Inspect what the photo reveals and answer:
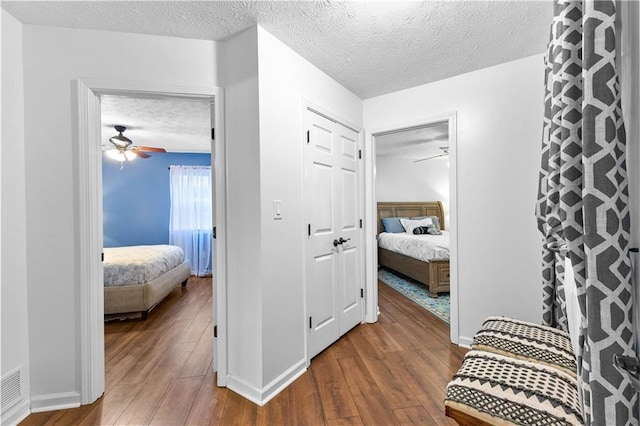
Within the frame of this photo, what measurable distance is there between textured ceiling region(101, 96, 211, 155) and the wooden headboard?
12.3 ft

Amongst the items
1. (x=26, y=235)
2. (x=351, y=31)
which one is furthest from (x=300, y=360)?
(x=351, y=31)

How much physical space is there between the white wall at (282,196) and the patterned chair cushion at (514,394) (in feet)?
3.69

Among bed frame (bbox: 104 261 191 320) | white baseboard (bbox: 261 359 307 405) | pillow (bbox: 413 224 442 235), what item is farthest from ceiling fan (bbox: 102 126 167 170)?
pillow (bbox: 413 224 442 235)

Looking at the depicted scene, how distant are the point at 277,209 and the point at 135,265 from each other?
7.59 ft

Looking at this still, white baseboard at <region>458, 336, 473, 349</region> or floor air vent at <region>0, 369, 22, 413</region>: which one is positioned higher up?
floor air vent at <region>0, 369, 22, 413</region>

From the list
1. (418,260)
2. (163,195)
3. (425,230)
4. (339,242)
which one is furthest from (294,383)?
(163,195)

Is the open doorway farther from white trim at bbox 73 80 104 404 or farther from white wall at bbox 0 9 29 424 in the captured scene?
white wall at bbox 0 9 29 424

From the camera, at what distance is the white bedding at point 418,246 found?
390cm

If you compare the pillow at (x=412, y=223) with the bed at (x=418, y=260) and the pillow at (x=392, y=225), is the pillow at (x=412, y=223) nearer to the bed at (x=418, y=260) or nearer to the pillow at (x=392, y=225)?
the pillow at (x=392, y=225)

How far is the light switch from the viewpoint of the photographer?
1.88 m

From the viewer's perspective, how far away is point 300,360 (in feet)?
6.85

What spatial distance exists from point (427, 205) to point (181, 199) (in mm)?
5283

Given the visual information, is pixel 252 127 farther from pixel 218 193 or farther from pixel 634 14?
pixel 634 14

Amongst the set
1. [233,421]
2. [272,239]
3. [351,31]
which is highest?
[351,31]
